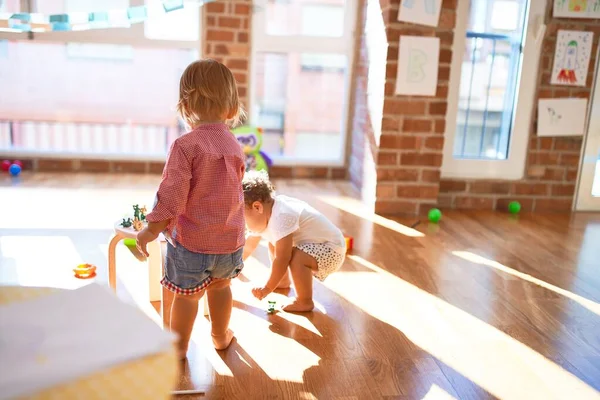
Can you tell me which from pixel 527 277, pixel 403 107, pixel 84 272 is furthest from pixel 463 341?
pixel 403 107

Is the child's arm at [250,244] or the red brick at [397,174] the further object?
the red brick at [397,174]

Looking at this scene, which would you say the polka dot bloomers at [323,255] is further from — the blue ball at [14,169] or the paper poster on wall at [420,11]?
the blue ball at [14,169]

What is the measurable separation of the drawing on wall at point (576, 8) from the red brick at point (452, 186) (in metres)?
1.03

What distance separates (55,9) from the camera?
3383 mm

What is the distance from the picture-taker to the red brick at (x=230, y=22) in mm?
3611

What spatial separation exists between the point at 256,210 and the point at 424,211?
167 cm

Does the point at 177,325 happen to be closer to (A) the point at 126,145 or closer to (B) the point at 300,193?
(B) the point at 300,193

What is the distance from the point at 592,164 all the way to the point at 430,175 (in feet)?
3.38

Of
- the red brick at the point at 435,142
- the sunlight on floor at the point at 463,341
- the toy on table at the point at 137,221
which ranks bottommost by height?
the sunlight on floor at the point at 463,341

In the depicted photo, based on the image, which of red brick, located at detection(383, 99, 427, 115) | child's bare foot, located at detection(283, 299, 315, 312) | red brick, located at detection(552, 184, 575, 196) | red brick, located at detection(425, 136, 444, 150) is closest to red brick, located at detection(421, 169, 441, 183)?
red brick, located at detection(425, 136, 444, 150)

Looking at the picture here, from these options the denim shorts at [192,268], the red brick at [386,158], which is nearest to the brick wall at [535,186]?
the red brick at [386,158]

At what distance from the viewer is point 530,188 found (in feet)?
11.0

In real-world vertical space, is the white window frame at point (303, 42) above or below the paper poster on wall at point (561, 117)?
above

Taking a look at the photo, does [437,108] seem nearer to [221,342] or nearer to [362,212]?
[362,212]
